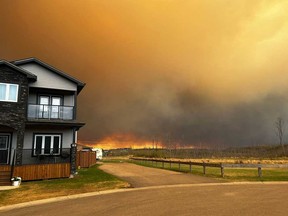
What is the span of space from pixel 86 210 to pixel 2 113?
1507 cm

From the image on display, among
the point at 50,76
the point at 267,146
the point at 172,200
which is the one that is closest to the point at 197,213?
the point at 172,200

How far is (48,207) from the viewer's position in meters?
10.2

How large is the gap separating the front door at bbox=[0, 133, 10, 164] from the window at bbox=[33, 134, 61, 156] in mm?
2194

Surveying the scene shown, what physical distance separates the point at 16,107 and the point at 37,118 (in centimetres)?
253

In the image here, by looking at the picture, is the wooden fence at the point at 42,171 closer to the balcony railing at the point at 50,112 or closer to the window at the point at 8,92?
the balcony railing at the point at 50,112

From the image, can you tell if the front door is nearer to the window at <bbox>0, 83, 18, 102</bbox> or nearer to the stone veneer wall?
the stone veneer wall

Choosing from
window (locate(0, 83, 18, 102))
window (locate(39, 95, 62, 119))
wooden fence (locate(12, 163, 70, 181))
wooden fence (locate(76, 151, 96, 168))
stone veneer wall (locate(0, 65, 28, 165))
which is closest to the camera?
wooden fence (locate(12, 163, 70, 181))

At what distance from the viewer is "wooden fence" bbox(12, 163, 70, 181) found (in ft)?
64.9

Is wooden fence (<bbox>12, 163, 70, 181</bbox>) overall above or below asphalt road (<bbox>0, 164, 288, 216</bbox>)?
above

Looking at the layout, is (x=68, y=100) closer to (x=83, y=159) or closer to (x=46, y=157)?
(x=46, y=157)

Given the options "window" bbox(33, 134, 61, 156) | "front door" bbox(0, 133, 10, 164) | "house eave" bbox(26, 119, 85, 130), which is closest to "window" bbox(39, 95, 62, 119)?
"house eave" bbox(26, 119, 85, 130)

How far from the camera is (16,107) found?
21.6 metres

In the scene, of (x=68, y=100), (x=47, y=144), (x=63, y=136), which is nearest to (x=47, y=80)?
(x=68, y=100)

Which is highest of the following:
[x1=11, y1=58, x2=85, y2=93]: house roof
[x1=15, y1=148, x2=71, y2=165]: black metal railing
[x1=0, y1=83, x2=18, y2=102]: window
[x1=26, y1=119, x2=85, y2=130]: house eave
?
[x1=11, y1=58, x2=85, y2=93]: house roof
